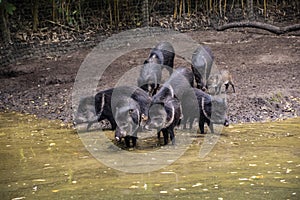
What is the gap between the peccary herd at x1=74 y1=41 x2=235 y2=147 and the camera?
685 cm

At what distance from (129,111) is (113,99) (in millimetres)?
810

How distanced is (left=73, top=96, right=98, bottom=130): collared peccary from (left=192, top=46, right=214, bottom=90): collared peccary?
6.11 feet

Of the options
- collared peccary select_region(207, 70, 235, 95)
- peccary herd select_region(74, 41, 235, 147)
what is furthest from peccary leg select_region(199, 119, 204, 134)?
collared peccary select_region(207, 70, 235, 95)

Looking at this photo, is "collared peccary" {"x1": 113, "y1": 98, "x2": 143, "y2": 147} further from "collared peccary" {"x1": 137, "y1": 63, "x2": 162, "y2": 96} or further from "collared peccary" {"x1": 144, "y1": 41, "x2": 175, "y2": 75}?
"collared peccary" {"x1": 144, "y1": 41, "x2": 175, "y2": 75}

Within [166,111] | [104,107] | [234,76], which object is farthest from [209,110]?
[234,76]

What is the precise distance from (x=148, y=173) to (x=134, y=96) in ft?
5.43

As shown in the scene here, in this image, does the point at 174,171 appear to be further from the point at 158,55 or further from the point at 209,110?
the point at 158,55

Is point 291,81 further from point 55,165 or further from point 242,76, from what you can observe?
point 55,165

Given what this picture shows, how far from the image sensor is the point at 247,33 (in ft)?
44.3

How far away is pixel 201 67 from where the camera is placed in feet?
30.2

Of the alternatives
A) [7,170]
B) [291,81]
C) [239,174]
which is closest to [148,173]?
[239,174]

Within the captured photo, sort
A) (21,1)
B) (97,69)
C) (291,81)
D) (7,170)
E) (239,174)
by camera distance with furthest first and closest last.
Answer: (21,1)
(97,69)
(291,81)
(7,170)
(239,174)

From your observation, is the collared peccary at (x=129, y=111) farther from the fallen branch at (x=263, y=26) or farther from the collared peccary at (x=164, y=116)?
the fallen branch at (x=263, y=26)

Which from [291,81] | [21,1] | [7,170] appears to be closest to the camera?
[7,170]
